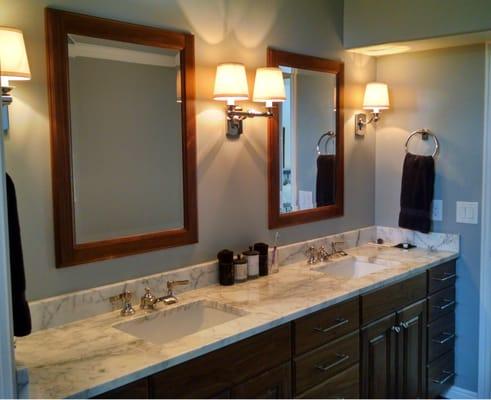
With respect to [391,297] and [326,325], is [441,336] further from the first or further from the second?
[326,325]

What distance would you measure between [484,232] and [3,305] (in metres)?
2.75

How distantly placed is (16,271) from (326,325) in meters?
1.33

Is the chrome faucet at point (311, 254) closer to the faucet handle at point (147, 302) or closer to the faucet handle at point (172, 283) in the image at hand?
the faucet handle at point (172, 283)

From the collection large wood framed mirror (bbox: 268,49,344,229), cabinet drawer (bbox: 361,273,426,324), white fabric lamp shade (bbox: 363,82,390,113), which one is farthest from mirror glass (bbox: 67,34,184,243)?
white fabric lamp shade (bbox: 363,82,390,113)

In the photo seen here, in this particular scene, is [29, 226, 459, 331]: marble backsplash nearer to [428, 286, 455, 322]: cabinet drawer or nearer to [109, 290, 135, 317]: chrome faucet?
[109, 290, 135, 317]: chrome faucet

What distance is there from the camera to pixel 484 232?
3.19m

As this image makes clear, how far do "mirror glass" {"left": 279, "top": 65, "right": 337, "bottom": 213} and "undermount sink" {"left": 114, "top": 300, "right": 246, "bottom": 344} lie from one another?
0.85 metres

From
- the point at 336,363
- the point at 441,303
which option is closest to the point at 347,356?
the point at 336,363

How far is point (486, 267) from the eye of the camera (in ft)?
10.5

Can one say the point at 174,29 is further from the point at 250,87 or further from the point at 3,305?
the point at 3,305

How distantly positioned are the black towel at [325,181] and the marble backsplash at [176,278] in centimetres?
23

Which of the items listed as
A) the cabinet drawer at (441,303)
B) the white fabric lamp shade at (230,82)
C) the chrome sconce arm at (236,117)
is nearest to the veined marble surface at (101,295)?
the chrome sconce arm at (236,117)

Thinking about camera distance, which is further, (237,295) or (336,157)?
(336,157)

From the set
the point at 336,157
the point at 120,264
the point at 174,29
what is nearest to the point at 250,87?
the point at 174,29
